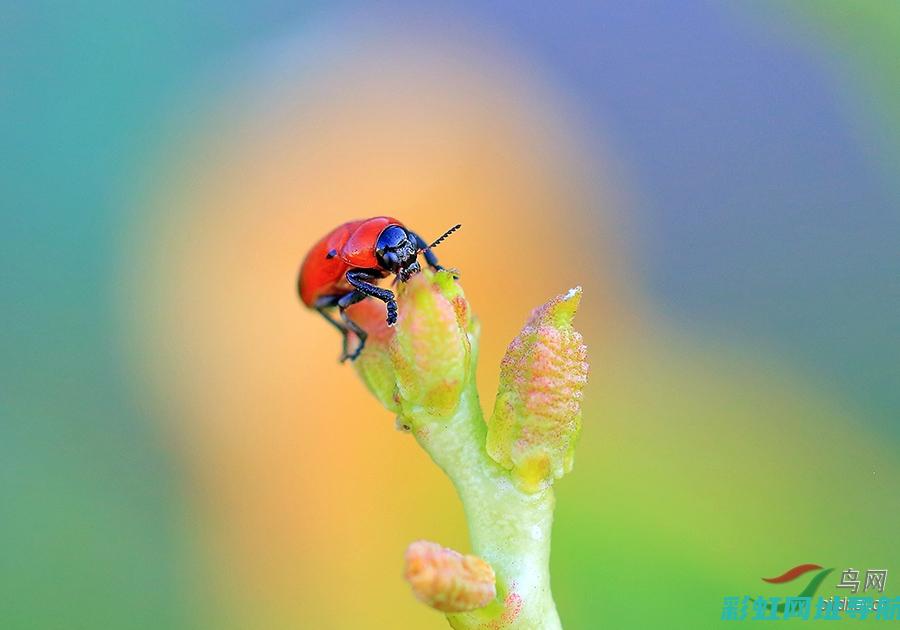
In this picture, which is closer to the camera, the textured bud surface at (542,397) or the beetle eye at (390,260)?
the textured bud surface at (542,397)

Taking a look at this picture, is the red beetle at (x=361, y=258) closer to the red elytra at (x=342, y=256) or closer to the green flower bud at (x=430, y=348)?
the red elytra at (x=342, y=256)

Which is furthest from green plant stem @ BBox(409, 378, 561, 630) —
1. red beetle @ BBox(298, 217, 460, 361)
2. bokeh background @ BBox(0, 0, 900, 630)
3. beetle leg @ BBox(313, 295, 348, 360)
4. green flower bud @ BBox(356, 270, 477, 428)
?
bokeh background @ BBox(0, 0, 900, 630)

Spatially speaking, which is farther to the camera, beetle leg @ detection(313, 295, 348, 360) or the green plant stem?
beetle leg @ detection(313, 295, 348, 360)

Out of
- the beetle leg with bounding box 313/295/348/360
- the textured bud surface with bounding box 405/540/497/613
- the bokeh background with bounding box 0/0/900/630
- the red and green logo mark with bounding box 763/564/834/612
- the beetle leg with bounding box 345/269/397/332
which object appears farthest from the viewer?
the bokeh background with bounding box 0/0/900/630

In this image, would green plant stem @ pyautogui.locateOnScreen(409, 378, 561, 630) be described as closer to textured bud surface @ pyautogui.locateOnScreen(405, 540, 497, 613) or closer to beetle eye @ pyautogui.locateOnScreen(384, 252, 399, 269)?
textured bud surface @ pyautogui.locateOnScreen(405, 540, 497, 613)

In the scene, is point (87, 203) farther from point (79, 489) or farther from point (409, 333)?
point (409, 333)

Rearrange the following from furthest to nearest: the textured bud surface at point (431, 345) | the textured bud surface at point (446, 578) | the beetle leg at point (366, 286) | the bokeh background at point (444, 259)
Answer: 1. the bokeh background at point (444, 259)
2. the beetle leg at point (366, 286)
3. the textured bud surface at point (431, 345)
4. the textured bud surface at point (446, 578)

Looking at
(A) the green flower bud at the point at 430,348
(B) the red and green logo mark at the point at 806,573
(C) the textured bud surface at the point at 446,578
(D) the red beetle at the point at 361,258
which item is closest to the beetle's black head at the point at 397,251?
(D) the red beetle at the point at 361,258
